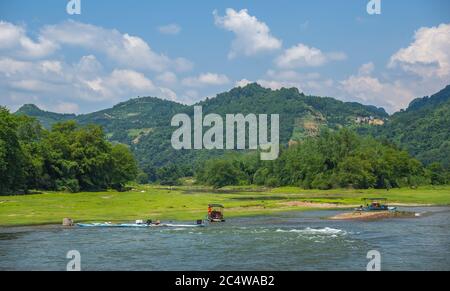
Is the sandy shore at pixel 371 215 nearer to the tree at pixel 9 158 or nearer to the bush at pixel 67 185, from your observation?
the tree at pixel 9 158

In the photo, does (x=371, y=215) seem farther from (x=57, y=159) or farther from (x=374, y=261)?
Result: (x=57, y=159)

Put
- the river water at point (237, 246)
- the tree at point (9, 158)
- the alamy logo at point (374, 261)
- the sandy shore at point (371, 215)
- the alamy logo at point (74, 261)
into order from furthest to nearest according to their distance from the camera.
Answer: the tree at point (9, 158) → the sandy shore at point (371, 215) → the river water at point (237, 246) → the alamy logo at point (74, 261) → the alamy logo at point (374, 261)

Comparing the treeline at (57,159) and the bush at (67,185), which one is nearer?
the treeline at (57,159)

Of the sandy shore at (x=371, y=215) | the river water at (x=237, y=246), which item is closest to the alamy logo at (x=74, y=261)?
the river water at (x=237, y=246)

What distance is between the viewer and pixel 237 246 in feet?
169

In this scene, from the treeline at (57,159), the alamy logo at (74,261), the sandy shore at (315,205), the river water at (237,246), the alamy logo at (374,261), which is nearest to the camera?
the alamy logo at (374,261)

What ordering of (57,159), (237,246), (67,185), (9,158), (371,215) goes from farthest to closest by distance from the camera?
(57,159)
(67,185)
(9,158)
(371,215)
(237,246)

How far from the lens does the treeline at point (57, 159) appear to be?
116656mm

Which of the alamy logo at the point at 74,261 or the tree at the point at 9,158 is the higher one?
the tree at the point at 9,158

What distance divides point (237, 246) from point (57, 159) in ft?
332

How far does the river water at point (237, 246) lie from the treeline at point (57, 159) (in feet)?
191

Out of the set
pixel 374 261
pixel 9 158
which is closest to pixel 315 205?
pixel 374 261

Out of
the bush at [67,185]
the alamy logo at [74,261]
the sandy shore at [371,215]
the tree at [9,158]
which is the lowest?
the alamy logo at [74,261]
